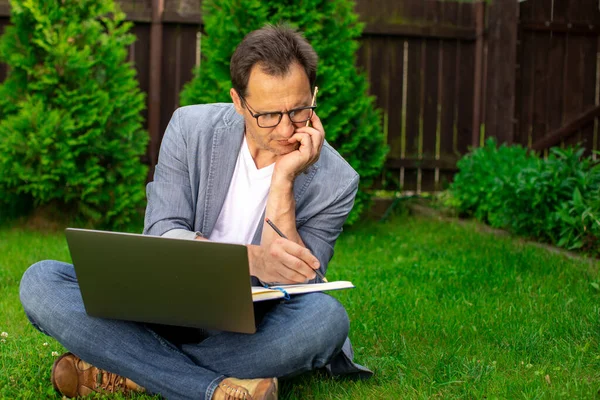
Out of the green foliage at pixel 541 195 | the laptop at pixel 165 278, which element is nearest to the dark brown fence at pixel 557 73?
the green foliage at pixel 541 195

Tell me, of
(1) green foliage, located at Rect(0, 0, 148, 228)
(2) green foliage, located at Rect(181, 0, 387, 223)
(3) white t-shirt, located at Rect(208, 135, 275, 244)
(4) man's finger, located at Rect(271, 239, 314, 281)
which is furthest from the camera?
(2) green foliage, located at Rect(181, 0, 387, 223)

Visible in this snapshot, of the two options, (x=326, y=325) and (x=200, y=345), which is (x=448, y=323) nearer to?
(x=326, y=325)

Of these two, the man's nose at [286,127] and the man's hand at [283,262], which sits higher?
the man's nose at [286,127]

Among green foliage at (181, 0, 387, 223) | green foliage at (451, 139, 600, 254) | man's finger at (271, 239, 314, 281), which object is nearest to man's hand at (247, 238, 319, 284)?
man's finger at (271, 239, 314, 281)

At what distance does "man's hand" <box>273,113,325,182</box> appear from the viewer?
2.89 m

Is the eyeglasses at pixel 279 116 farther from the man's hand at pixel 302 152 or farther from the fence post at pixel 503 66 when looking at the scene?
the fence post at pixel 503 66

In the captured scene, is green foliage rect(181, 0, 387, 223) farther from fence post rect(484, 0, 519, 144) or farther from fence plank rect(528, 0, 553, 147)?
fence plank rect(528, 0, 553, 147)

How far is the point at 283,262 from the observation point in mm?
2760

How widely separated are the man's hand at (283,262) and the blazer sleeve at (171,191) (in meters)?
0.31

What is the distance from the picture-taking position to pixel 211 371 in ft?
9.02

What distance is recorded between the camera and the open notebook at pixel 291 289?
101 inches

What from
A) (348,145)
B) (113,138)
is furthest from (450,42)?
(113,138)

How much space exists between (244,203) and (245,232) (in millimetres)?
109

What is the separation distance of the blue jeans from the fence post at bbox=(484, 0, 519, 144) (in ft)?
17.3
